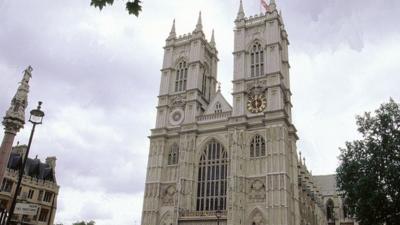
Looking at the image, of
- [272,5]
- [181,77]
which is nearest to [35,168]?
[181,77]

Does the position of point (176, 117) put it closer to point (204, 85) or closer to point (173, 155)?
point (173, 155)

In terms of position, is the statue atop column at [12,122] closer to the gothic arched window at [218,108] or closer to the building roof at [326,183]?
the gothic arched window at [218,108]

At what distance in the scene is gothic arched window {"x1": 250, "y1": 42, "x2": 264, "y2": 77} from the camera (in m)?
46.0

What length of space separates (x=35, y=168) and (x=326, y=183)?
2232 inches

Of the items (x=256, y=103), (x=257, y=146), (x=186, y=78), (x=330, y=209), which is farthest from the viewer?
(x=330, y=209)

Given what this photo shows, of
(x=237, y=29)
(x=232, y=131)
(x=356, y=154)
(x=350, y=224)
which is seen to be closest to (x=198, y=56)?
(x=237, y=29)

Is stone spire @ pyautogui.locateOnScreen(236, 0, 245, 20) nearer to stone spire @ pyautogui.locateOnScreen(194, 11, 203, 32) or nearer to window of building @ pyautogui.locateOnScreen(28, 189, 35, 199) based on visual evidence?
stone spire @ pyautogui.locateOnScreen(194, 11, 203, 32)

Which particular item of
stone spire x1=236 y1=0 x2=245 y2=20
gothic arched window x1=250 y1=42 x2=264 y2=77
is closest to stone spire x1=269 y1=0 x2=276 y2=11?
stone spire x1=236 y1=0 x2=245 y2=20

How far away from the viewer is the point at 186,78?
49812mm

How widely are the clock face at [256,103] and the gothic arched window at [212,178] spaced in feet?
18.3

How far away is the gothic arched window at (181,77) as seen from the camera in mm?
49800

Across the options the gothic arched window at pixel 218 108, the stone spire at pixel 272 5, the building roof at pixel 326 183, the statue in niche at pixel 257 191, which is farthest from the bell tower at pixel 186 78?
the building roof at pixel 326 183

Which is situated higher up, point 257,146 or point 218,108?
point 218,108

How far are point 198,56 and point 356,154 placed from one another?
25.9m
